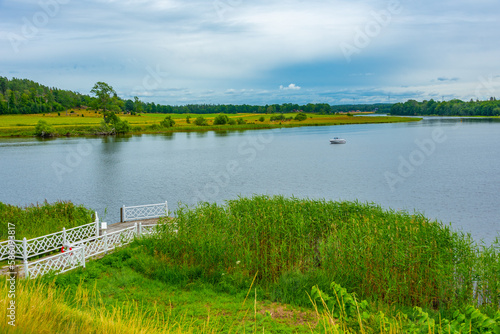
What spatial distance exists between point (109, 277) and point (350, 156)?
46.7 metres

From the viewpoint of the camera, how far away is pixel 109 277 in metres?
11.8

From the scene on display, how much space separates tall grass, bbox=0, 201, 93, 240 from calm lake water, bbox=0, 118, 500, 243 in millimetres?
5064

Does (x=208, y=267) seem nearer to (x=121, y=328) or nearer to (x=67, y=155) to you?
(x=121, y=328)

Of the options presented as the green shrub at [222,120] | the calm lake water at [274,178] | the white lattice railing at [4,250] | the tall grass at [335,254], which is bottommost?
the calm lake water at [274,178]

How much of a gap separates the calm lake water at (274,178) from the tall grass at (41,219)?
506 centimetres

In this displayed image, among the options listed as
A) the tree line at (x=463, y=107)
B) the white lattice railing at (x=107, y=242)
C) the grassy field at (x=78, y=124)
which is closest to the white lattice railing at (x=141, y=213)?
the white lattice railing at (x=107, y=242)

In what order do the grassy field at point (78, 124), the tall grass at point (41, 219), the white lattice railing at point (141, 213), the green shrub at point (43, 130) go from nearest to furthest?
1. the tall grass at point (41, 219)
2. the white lattice railing at point (141, 213)
3. the green shrub at point (43, 130)
4. the grassy field at point (78, 124)

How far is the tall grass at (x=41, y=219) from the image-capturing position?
1642cm

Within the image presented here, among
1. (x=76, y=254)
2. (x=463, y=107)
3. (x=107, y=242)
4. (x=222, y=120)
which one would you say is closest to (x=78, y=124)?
(x=222, y=120)

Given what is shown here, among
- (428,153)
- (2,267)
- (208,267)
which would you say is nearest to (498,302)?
(208,267)

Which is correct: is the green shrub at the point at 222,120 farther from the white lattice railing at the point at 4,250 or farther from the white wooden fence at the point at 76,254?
the white lattice railing at the point at 4,250

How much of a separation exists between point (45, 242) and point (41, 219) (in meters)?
3.91

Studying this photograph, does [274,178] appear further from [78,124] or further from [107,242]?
[78,124]

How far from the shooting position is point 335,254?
1137cm
